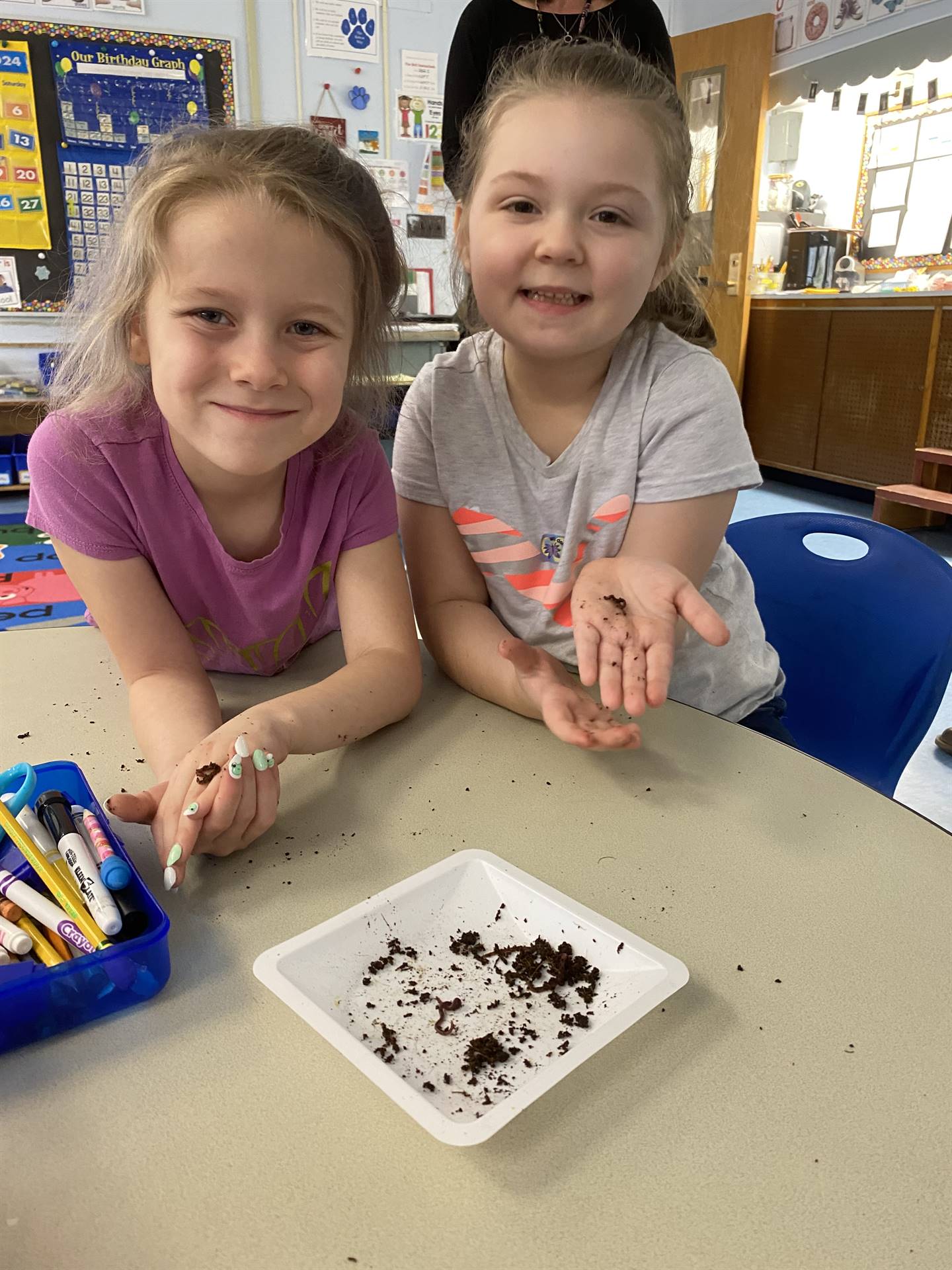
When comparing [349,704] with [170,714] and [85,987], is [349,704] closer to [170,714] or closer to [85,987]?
[170,714]

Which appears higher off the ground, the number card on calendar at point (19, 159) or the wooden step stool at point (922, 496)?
the number card on calendar at point (19, 159)

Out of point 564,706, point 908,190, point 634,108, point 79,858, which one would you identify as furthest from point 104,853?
point 908,190

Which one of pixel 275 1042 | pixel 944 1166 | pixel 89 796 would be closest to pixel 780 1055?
pixel 944 1166

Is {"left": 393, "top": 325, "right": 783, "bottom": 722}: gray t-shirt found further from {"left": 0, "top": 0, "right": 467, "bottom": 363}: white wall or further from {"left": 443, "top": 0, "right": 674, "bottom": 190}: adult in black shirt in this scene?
{"left": 0, "top": 0, "right": 467, "bottom": 363}: white wall

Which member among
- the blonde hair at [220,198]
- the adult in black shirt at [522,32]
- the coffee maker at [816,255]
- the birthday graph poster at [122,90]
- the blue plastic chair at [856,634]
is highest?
the birthday graph poster at [122,90]

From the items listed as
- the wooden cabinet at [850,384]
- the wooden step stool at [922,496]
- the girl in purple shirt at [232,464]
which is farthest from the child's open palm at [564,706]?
the wooden cabinet at [850,384]

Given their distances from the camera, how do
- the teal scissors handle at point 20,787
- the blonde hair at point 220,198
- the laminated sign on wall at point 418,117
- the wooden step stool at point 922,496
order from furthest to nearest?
the laminated sign on wall at point 418,117, the wooden step stool at point 922,496, the blonde hair at point 220,198, the teal scissors handle at point 20,787

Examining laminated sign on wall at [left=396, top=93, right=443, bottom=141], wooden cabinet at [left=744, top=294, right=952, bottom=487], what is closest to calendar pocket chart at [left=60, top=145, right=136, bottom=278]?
laminated sign on wall at [left=396, top=93, right=443, bottom=141]

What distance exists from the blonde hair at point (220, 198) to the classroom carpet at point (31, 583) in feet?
5.05

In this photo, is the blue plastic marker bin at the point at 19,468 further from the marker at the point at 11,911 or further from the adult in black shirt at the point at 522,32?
the marker at the point at 11,911

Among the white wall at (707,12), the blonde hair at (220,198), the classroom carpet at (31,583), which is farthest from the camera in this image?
the white wall at (707,12)

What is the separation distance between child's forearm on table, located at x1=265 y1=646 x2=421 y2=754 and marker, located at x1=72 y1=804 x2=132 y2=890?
5.7 inches

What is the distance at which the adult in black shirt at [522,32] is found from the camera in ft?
4.94

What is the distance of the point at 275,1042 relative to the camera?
0.43m
